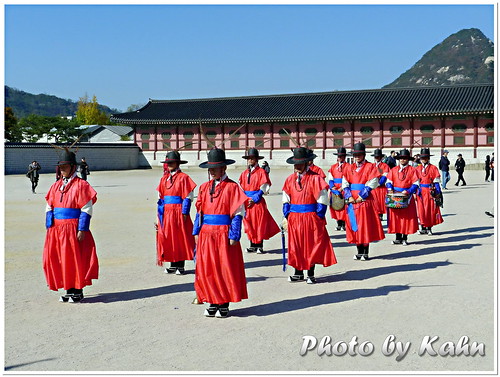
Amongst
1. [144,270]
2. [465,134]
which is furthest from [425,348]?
[465,134]

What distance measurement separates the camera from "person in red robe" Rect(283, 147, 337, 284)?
7609 mm

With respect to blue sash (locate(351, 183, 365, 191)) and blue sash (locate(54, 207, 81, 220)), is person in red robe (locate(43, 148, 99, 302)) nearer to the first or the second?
blue sash (locate(54, 207, 81, 220))

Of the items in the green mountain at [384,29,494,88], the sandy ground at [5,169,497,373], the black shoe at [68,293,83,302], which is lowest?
the sandy ground at [5,169,497,373]

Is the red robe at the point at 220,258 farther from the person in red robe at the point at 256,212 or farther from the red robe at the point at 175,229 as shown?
the person in red robe at the point at 256,212

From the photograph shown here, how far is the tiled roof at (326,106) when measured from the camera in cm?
4000

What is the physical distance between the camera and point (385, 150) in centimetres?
4138

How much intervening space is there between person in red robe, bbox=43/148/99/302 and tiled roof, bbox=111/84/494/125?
3512 centimetres

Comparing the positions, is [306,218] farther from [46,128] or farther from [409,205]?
[46,128]

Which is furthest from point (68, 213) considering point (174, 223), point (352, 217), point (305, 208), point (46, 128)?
point (46, 128)

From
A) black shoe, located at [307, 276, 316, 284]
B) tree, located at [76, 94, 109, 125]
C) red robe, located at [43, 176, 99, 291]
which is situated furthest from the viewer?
tree, located at [76, 94, 109, 125]

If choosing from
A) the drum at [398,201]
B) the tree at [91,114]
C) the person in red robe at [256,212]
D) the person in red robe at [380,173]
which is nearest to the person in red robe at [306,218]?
the person in red robe at [256,212]

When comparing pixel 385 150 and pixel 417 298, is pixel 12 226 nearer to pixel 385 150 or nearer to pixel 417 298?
pixel 417 298

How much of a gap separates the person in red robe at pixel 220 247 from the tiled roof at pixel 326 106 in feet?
114

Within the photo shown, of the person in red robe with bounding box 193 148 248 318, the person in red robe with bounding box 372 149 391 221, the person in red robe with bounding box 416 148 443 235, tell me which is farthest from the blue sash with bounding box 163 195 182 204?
the person in red robe with bounding box 416 148 443 235
